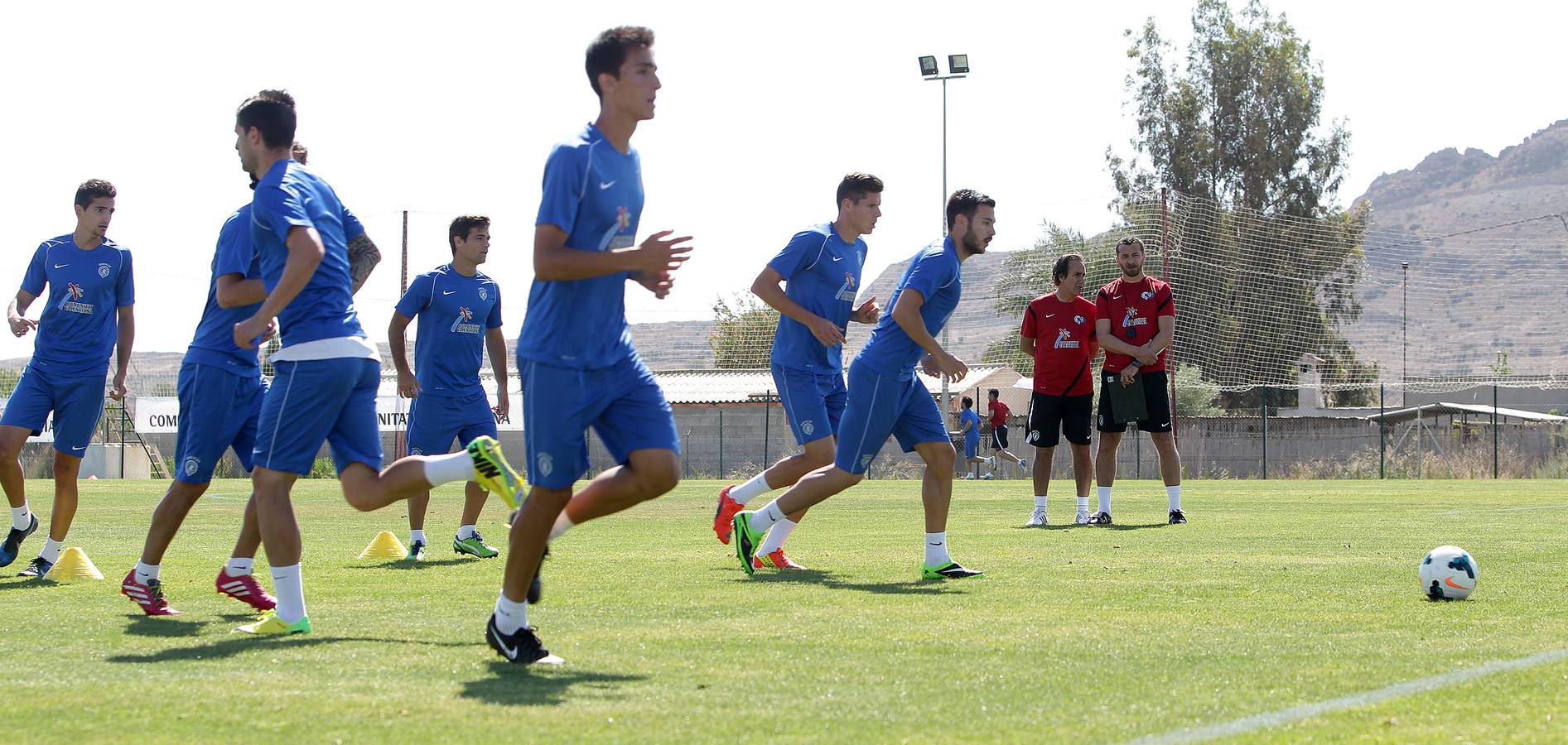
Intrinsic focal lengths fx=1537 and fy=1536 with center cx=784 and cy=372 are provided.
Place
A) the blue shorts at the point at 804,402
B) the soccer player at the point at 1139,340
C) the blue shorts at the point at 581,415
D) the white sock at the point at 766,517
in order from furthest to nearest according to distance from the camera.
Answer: the soccer player at the point at 1139,340 < the blue shorts at the point at 804,402 < the white sock at the point at 766,517 < the blue shorts at the point at 581,415

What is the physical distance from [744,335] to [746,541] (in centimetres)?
6030

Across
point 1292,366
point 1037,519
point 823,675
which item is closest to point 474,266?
point 1037,519

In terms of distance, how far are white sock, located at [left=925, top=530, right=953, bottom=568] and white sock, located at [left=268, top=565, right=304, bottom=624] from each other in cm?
320

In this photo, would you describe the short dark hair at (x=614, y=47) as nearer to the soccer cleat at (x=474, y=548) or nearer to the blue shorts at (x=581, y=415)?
the blue shorts at (x=581, y=415)

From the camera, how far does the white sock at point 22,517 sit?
344 inches

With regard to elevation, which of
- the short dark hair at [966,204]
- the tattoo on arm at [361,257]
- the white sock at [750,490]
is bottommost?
the white sock at [750,490]

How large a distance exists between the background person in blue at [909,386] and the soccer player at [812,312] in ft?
1.41

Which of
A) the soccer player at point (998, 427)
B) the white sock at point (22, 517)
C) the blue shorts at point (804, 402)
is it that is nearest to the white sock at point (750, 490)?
the blue shorts at point (804, 402)

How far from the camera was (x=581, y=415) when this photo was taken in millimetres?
4957

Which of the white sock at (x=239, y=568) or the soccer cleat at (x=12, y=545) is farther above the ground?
the white sock at (x=239, y=568)

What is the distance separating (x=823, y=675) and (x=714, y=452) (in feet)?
119

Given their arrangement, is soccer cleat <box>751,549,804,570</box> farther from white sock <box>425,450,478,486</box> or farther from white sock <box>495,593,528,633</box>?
white sock <box>495,593,528,633</box>

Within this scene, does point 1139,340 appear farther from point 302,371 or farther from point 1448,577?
point 302,371

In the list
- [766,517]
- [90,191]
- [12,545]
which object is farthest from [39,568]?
[766,517]
